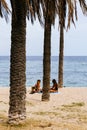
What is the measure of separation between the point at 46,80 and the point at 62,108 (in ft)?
7.85

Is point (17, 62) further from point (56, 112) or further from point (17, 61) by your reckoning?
point (56, 112)

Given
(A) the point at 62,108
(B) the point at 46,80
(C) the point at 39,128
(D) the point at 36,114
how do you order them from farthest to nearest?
(B) the point at 46,80 < (A) the point at 62,108 < (D) the point at 36,114 < (C) the point at 39,128

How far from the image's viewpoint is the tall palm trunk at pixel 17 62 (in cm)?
1175

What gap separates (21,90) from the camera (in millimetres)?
11781

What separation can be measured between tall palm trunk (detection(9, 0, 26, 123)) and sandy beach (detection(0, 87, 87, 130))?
0.60m

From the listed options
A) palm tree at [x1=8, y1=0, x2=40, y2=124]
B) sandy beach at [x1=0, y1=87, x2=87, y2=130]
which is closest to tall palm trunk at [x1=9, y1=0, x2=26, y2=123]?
palm tree at [x1=8, y1=0, x2=40, y2=124]

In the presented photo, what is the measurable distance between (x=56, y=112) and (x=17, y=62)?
14.8ft

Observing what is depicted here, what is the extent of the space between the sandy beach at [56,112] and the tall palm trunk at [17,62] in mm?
604

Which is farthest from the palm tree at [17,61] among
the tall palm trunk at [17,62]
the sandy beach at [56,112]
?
the sandy beach at [56,112]

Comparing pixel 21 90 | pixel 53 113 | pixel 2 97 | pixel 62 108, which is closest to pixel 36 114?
pixel 53 113

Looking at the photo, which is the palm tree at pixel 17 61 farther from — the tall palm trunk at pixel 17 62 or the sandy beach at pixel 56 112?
the sandy beach at pixel 56 112

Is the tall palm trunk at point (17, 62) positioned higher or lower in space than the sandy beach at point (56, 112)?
higher

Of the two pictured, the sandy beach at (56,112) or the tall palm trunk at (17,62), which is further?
the sandy beach at (56,112)

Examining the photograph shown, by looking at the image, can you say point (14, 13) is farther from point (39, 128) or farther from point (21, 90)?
point (39, 128)
